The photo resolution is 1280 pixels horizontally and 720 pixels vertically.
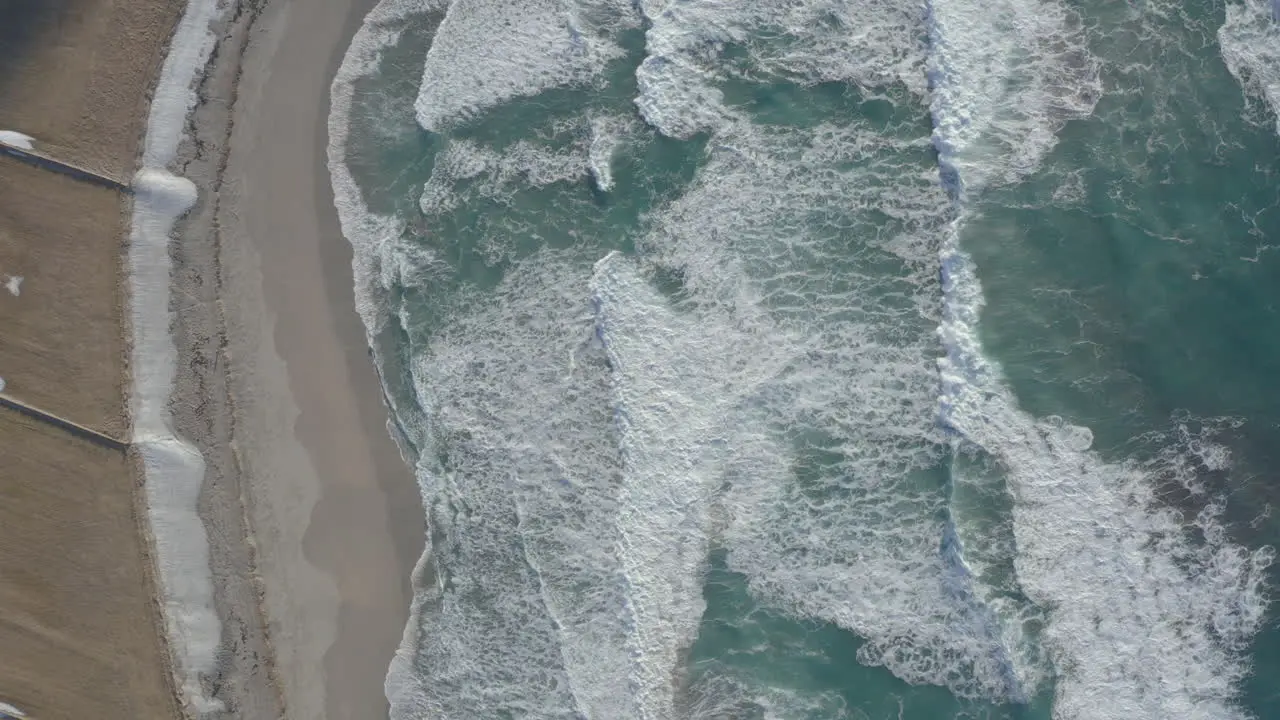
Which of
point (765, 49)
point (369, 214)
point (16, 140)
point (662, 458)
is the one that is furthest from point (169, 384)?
point (765, 49)

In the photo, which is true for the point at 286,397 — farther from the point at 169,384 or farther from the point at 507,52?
the point at 507,52

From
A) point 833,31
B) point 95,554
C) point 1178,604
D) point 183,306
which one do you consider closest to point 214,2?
point 183,306

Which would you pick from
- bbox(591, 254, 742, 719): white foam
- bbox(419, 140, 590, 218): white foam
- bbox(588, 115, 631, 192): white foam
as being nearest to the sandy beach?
bbox(419, 140, 590, 218): white foam

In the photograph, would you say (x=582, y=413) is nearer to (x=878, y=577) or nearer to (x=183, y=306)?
(x=878, y=577)

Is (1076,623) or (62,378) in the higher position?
(62,378)

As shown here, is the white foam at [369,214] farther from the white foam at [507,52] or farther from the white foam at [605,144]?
the white foam at [605,144]
